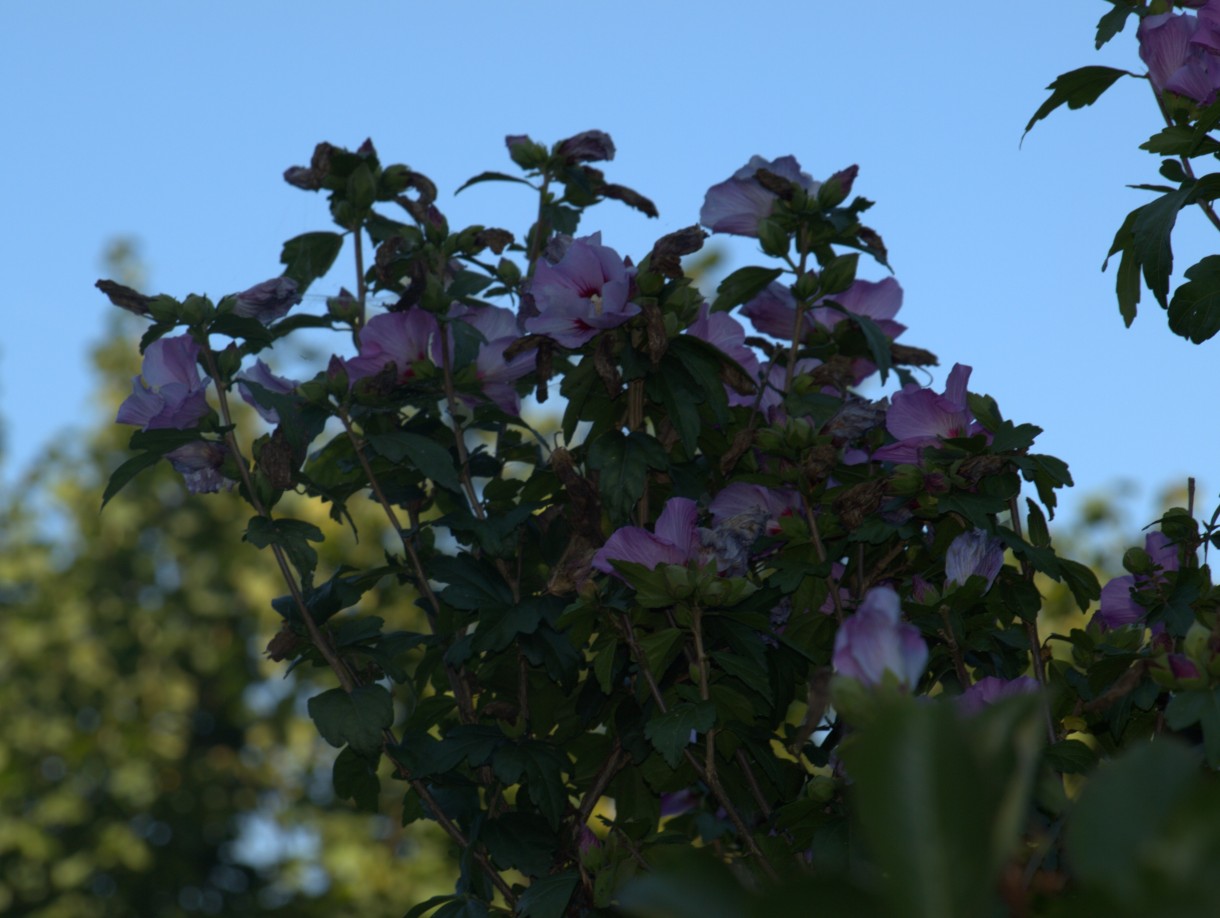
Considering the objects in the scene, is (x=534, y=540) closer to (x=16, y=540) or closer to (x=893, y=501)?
(x=893, y=501)

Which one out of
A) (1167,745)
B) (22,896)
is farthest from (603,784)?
(22,896)

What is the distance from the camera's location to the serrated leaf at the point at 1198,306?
1772 millimetres

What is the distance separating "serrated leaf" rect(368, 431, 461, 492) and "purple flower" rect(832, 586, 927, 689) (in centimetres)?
122

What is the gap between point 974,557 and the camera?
5.68 feet

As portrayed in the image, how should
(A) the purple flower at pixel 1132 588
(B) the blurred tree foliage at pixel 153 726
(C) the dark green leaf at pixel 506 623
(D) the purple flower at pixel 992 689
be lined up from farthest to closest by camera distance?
1. (B) the blurred tree foliage at pixel 153 726
2. (C) the dark green leaf at pixel 506 623
3. (A) the purple flower at pixel 1132 588
4. (D) the purple flower at pixel 992 689

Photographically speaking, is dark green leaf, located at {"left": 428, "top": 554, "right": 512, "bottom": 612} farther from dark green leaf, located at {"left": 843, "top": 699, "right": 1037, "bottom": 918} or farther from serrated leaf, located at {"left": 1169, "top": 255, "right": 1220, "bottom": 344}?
dark green leaf, located at {"left": 843, "top": 699, "right": 1037, "bottom": 918}

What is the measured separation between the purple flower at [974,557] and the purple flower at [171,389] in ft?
3.92

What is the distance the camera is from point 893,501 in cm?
182

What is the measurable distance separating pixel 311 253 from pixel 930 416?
129cm

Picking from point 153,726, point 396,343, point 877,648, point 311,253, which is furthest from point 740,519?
point 153,726

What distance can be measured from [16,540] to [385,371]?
11.9 m

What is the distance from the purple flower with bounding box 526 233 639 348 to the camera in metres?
1.96

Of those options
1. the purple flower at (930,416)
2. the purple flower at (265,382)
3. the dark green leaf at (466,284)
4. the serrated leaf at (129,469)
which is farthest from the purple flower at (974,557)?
the serrated leaf at (129,469)

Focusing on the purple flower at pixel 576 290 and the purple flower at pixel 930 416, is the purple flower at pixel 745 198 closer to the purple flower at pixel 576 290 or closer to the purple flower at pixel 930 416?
A: the purple flower at pixel 576 290
